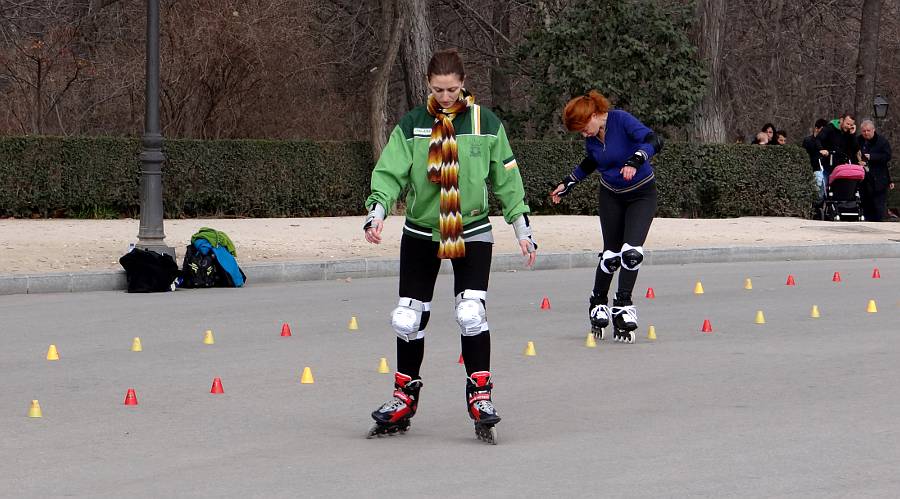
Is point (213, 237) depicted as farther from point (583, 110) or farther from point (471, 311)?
point (471, 311)

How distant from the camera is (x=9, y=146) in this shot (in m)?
20.0

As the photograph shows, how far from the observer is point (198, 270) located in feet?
48.6

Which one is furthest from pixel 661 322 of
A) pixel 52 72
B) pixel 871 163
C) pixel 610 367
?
pixel 52 72

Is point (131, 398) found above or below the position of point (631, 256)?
below

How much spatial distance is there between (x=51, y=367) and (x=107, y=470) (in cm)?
336

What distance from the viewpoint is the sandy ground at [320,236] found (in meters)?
16.1

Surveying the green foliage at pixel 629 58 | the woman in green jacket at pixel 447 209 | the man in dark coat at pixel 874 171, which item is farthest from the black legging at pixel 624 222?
the green foliage at pixel 629 58

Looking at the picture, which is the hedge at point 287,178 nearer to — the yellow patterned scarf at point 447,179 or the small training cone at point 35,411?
the small training cone at point 35,411

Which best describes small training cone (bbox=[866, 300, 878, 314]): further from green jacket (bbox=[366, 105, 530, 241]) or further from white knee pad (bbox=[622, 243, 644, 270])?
green jacket (bbox=[366, 105, 530, 241])

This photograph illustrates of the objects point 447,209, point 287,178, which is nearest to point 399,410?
point 447,209

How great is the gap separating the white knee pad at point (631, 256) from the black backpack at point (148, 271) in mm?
5492

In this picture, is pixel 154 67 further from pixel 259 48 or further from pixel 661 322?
pixel 259 48

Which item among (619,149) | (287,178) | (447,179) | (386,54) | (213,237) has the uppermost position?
(386,54)

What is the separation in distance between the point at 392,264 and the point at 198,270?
8.48 feet
